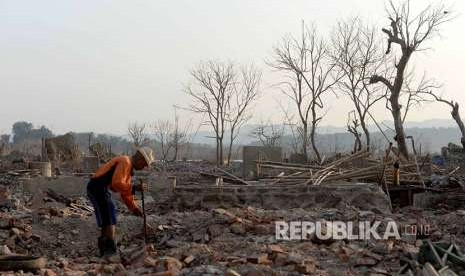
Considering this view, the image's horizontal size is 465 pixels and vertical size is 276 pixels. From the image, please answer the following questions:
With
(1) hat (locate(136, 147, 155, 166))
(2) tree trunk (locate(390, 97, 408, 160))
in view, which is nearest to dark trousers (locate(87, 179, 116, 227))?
(1) hat (locate(136, 147, 155, 166))

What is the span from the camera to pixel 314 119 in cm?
2775

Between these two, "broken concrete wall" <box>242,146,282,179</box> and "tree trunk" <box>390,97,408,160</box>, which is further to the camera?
"tree trunk" <box>390,97,408,160</box>

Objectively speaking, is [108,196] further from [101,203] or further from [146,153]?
[146,153]

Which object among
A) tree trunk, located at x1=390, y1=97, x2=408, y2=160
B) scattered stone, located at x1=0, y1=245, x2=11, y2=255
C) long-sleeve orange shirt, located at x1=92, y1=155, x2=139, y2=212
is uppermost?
tree trunk, located at x1=390, y1=97, x2=408, y2=160

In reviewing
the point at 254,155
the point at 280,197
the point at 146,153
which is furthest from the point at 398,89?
the point at 146,153

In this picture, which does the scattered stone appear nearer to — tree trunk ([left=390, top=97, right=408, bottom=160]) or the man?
the man

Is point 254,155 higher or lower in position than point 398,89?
lower

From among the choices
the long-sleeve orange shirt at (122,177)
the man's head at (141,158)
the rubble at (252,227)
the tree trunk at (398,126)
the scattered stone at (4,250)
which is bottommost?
the scattered stone at (4,250)

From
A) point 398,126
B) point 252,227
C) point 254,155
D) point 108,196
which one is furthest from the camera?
point 398,126

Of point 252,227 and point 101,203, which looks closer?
point 101,203

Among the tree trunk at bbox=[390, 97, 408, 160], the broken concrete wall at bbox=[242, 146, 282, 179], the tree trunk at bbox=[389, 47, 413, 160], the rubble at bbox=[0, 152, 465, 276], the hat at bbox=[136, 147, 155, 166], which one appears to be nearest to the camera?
the rubble at bbox=[0, 152, 465, 276]

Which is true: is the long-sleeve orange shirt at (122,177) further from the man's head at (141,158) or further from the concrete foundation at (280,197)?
the concrete foundation at (280,197)

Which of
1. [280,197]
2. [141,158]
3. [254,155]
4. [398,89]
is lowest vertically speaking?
[280,197]

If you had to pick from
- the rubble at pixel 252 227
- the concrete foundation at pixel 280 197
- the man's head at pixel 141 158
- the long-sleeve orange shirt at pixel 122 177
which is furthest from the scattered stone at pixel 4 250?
the concrete foundation at pixel 280 197
